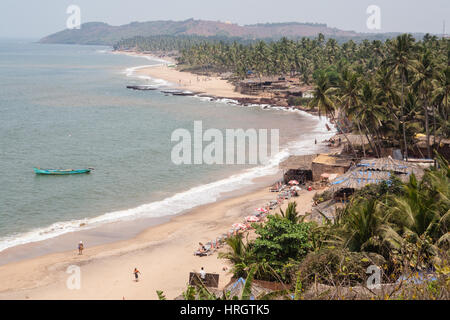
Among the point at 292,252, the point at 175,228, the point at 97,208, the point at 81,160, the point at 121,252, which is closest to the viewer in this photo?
the point at 292,252

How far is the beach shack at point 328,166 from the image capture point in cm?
3812

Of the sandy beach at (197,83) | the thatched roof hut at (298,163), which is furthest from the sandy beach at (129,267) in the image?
the sandy beach at (197,83)

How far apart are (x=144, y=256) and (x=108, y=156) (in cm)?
2744

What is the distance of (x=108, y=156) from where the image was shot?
173ft

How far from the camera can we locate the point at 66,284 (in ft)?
78.9

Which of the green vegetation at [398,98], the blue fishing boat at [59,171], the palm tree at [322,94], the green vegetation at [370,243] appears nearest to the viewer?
the green vegetation at [370,243]

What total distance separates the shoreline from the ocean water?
274cm

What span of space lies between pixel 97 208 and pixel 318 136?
3413 cm

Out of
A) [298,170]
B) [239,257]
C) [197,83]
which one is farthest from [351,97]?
[197,83]

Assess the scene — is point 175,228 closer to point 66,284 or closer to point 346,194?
point 66,284

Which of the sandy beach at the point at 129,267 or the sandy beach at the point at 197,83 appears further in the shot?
the sandy beach at the point at 197,83

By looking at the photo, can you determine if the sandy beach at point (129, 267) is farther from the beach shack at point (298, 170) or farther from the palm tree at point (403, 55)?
the palm tree at point (403, 55)

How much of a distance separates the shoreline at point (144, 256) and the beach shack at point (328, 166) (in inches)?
127
